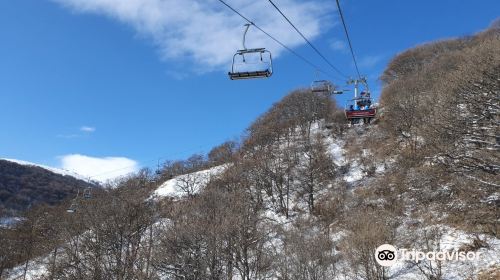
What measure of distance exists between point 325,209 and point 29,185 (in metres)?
131

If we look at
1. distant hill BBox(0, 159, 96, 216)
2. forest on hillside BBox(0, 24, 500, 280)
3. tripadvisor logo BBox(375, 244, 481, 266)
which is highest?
distant hill BBox(0, 159, 96, 216)

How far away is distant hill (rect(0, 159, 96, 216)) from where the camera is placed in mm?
135750

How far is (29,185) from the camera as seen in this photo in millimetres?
151625

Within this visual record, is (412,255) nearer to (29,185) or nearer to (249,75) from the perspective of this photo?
(249,75)

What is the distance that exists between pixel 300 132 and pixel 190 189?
18.3 metres

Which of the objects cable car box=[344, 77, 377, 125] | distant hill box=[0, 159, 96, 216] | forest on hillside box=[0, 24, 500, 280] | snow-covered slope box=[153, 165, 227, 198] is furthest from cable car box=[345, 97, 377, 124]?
distant hill box=[0, 159, 96, 216]

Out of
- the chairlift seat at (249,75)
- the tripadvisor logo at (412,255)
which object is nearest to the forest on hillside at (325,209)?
the tripadvisor logo at (412,255)

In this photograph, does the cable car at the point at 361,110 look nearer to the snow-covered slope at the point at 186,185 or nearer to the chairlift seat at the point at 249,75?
the chairlift seat at the point at 249,75

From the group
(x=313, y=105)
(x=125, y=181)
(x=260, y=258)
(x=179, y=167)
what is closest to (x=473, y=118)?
(x=260, y=258)

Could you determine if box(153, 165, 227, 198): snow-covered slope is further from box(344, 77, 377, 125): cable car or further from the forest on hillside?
box(344, 77, 377, 125): cable car

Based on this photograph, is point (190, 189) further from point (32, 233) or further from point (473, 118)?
point (473, 118)

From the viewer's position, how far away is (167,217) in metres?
45.9

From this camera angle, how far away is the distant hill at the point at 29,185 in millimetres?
135750

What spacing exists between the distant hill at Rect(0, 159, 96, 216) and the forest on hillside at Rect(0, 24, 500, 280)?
3070 inches
